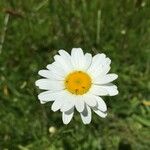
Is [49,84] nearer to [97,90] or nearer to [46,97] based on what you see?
[46,97]

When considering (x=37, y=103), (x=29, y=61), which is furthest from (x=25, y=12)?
(x=37, y=103)

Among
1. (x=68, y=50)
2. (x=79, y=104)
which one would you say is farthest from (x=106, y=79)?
(x=68, y=50)

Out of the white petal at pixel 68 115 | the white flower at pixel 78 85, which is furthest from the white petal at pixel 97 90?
the white petal at pixel 68 115

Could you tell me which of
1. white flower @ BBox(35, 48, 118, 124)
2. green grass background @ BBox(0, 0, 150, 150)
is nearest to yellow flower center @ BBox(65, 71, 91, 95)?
white flower @ BBox(35, 48, 118, 124)

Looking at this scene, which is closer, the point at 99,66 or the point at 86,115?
the point at 86,115

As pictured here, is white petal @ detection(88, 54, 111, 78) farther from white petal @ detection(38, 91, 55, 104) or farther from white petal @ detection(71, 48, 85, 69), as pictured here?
white petal @ detection(38, 91, 55, 104)
